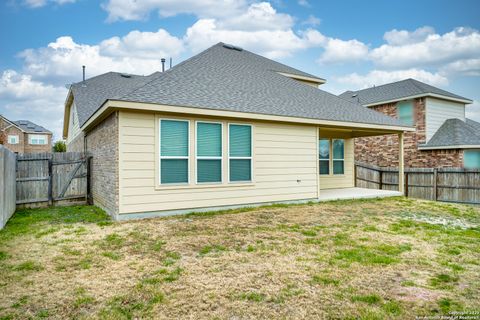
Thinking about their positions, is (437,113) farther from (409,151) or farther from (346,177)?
(346,177)

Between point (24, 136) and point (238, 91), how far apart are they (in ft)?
142

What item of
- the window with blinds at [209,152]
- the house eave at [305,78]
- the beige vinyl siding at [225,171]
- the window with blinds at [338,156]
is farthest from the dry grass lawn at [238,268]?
the house eave at [305,78]

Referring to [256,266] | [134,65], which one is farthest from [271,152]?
[134,65]

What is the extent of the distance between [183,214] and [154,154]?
1.77m

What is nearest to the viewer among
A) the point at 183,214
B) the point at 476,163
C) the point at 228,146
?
the point at 183,214

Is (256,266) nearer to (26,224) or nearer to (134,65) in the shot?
(26,224)

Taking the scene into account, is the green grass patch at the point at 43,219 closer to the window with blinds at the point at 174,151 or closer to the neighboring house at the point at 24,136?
the window with blinds at the point at 174,151

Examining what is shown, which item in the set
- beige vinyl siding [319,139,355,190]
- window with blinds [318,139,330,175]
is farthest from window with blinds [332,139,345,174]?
window with blinds [318,139,330,175]

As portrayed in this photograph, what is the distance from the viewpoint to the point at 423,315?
2889 mm

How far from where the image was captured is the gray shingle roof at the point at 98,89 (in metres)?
14.1

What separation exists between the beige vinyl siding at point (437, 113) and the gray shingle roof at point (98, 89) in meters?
15.0

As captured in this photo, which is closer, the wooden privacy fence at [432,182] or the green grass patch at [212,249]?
the green grass patch at [212,249]

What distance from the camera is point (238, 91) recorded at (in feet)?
31.7

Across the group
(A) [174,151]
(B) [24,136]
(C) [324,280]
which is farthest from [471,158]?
(B) [24,136]
